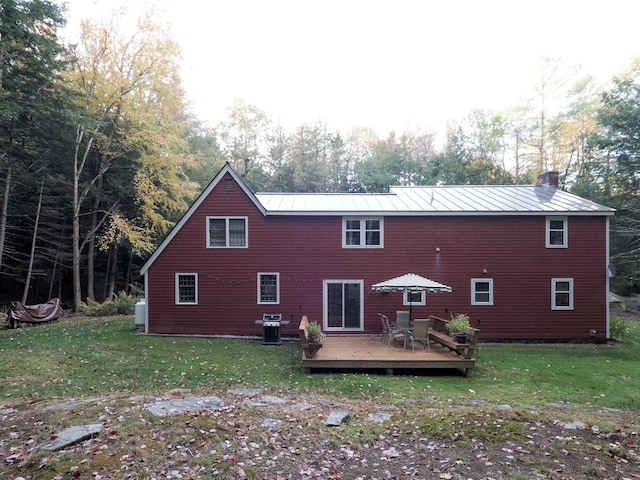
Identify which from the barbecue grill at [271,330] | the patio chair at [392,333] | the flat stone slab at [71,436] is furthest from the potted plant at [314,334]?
the flat stone slab at [71,436]

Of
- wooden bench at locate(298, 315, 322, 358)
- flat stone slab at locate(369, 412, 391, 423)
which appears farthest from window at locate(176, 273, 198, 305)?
flat stone slab at locate(369, 412, 391, 423)

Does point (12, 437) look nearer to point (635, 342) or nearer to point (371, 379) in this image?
point (371, 379)

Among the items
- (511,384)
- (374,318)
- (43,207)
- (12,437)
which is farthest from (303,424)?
(43,207)

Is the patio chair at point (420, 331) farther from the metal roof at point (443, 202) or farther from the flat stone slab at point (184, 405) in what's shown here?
the flat stone slab at point (184, 405)

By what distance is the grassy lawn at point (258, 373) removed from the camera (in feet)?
25.7

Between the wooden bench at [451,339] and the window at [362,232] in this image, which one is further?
the window at [362,232]

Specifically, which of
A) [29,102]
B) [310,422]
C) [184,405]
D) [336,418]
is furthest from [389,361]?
[29,102]

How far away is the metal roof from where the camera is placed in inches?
569

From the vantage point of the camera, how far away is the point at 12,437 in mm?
4875

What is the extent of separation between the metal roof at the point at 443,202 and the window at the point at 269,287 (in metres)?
2.35

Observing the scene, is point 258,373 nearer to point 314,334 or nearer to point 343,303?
point 314,334

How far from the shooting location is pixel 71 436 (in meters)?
4.66

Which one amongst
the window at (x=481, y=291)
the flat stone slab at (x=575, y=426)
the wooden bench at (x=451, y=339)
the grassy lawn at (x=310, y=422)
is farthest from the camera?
the window at (x=481, y=291)

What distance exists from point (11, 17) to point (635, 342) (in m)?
23.9
